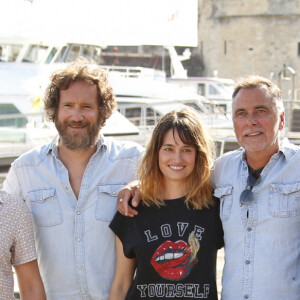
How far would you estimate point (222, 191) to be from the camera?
3.10m

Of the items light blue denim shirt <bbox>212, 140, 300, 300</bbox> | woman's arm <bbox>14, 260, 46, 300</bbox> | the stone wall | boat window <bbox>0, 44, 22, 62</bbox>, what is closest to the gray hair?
light blue denim shirt <bbox>212, 140, 300, 300</bbox>

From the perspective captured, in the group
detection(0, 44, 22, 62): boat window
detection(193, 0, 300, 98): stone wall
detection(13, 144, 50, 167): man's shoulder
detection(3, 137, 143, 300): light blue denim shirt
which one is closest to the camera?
detection(3, 137, 143, 300): light blue denim shirt

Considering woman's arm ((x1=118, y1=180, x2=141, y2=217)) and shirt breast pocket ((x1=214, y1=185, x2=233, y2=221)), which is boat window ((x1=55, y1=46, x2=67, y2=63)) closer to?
woman's arm ((x1=118, y1=180, x2=141, y2=217))

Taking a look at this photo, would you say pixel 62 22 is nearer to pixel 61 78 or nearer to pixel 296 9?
pixel 61 78

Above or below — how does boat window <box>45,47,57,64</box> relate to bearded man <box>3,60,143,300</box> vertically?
above

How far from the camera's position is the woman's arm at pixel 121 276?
10.2 feet

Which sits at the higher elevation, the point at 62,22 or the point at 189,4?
the point at 189,4

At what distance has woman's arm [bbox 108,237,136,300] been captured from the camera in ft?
10.2

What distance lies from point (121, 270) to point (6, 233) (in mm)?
591

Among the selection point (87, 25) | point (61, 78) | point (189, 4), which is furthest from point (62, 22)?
point (61, 78)

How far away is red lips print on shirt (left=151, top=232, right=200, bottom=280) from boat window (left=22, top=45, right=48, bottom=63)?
10.8m

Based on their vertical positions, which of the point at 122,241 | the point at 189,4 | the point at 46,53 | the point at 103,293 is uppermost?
the point at 189,4

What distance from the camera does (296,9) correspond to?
31.7 metres

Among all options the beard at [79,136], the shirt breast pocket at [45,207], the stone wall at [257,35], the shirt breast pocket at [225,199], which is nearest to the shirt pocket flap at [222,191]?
the shirt breast pocket at [225,199]
